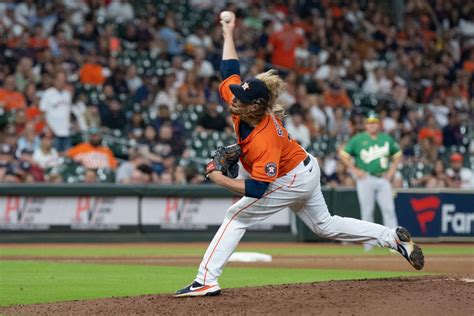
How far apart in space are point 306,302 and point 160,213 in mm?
10064

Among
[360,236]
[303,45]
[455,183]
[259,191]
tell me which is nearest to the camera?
[259,191]

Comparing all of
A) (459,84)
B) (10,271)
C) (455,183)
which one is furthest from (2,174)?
(459,84)

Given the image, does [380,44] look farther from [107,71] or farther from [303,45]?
[107,71]

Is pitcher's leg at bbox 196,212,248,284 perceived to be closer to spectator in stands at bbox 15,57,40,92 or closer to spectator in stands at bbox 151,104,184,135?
spectator in stands at bbox 151,104,184,135

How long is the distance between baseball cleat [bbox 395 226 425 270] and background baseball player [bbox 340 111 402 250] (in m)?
7.04

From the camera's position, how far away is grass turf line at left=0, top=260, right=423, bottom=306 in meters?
9.23

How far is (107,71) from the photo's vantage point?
19.8 meters

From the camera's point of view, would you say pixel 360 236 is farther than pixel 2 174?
No

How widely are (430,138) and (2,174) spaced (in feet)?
29.9

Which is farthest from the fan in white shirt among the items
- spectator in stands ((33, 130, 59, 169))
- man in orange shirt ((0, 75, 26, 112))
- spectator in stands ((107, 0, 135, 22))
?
spectator in stands ((107, 0, 135, 22))

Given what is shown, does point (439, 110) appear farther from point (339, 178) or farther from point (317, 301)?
point (317, 301)

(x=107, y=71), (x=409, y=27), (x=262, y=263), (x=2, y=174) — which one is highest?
(x=409, y=27)

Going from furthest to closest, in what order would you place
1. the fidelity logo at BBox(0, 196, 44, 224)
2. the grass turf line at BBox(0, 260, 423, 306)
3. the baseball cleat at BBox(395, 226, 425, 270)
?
the fidelity logo at BBox(0, 196, 44, 224), the grass turf line at BBox(0, 260, 423, 306), the baseball cleat at BBox(395, 226, 425, 270)

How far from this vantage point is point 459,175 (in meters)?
19.6
